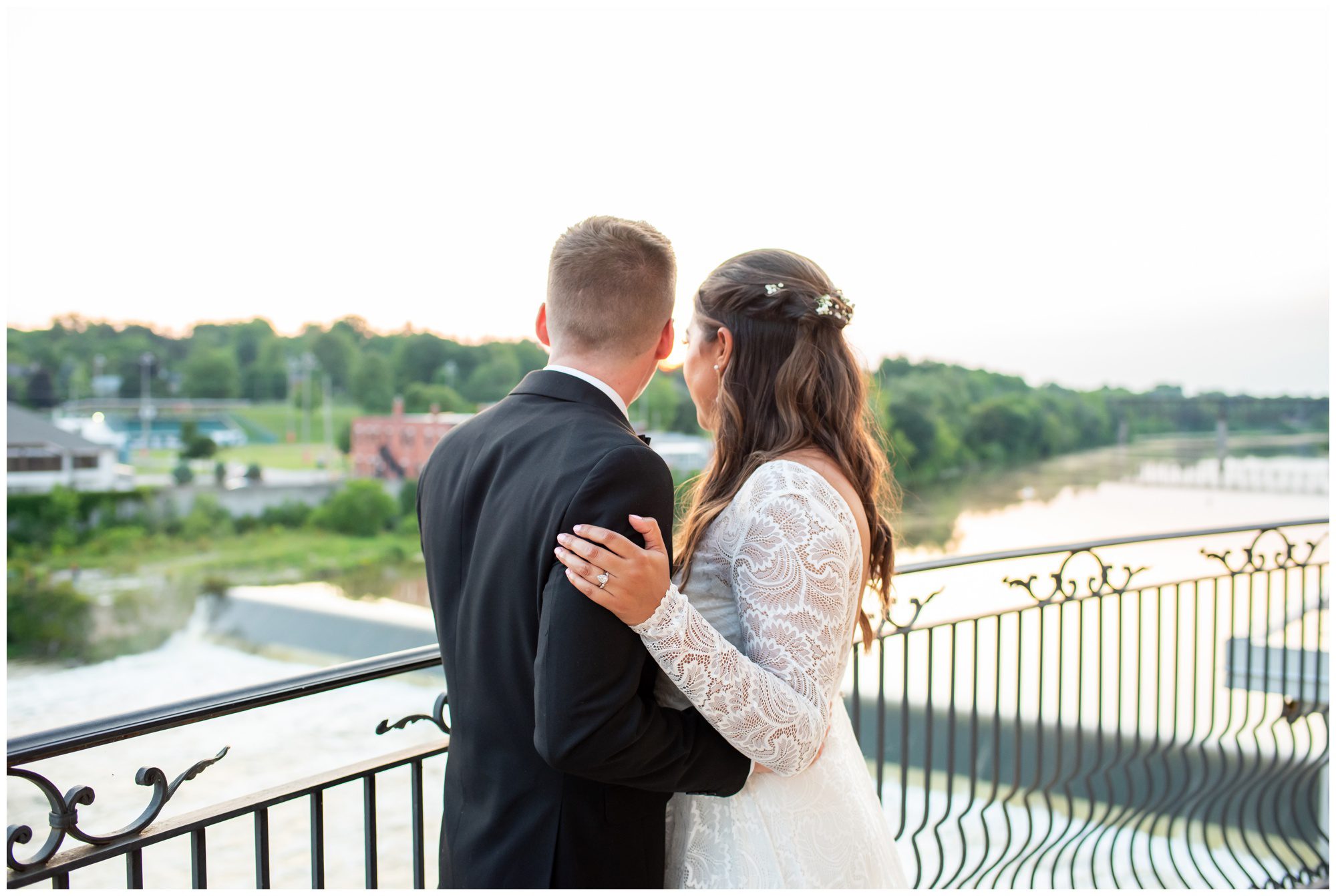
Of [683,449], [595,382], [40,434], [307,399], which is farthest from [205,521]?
[595,382]

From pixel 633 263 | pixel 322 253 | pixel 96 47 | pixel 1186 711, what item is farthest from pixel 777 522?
pixel 96 47

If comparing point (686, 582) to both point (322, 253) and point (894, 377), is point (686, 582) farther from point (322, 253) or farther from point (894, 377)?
point (322, 253)

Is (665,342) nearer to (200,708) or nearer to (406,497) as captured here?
(200,708)

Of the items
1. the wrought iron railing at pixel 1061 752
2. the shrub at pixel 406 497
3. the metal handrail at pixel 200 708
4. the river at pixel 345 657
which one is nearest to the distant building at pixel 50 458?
the river at pixel 345 657

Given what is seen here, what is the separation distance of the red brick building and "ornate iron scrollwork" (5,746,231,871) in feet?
112

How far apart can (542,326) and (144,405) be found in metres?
42.4

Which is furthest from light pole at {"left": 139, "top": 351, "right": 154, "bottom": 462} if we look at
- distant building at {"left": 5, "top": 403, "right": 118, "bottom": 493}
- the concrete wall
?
the concrete wall

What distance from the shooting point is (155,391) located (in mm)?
37031

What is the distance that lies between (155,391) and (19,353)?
5.58m

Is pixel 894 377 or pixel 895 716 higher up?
pixel 894 377

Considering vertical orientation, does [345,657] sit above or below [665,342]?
below

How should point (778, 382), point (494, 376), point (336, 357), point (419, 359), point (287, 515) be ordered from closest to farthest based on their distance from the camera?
point (778, 382) < point (494, 376) < point (419, 359) < point (287, 515) < point (336, 357)

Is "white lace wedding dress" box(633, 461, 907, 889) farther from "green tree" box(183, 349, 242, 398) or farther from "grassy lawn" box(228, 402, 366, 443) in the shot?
"green tree" box(183, 349, 242, 398)

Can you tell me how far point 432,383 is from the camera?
1457 inches
